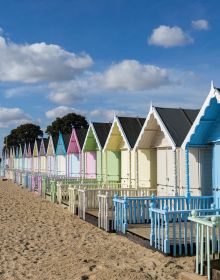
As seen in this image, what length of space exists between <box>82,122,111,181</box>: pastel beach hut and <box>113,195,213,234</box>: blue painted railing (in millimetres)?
8289

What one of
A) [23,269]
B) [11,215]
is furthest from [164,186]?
[23,269]

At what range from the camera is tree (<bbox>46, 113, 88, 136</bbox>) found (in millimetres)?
76000

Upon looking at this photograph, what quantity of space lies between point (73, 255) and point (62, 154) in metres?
21.3

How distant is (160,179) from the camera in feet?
52.5

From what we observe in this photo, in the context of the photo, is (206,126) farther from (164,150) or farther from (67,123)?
(67,123)

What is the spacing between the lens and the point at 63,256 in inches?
384

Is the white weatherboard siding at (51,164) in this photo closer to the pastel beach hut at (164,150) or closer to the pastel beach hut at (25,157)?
the pastel beach hut at (25,157)

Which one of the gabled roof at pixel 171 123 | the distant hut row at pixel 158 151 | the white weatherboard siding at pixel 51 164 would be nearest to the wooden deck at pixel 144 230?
the distant hut row at pixel 158 151

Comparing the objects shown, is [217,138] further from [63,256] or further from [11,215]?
[11,215]

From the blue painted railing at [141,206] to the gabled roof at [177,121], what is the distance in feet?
5.89

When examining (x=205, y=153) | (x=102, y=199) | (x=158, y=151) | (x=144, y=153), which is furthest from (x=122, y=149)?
(x=205, y=153)

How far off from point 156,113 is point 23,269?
7.13 m

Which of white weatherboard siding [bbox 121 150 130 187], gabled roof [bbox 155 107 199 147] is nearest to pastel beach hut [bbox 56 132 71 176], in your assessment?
white weatherboard siding [bbox 121 150 130 187]

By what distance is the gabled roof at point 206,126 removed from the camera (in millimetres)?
11153
